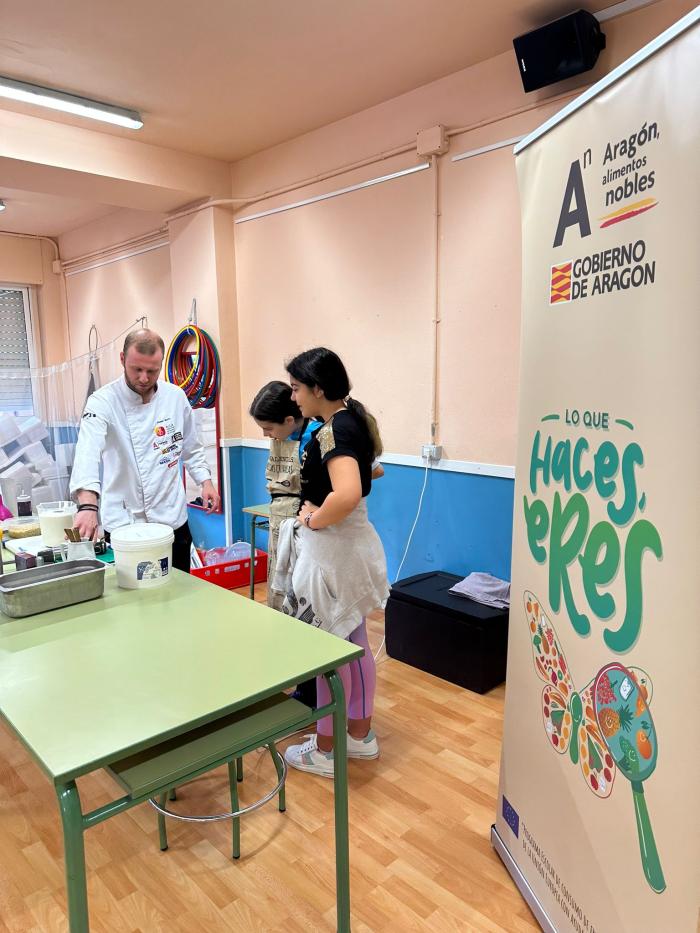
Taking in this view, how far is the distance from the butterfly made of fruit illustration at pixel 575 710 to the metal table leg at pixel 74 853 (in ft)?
3.30

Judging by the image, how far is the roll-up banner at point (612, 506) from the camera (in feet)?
3.58

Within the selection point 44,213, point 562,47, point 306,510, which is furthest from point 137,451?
point 44,213

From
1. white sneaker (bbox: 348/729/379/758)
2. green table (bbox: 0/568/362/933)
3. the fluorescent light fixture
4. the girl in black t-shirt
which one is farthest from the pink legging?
the fluorescent light fixture

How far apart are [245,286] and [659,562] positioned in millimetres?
3913

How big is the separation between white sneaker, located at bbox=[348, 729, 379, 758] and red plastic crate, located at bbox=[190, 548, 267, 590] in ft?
6.08

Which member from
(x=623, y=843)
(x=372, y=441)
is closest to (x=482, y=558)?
(x=372, y=441)

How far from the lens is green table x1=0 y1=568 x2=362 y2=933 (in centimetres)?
111

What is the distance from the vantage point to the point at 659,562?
115cm

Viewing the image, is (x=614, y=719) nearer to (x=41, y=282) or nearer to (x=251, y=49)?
(x=251, y=49)

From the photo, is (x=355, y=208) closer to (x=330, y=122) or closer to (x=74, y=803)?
(x=330, y=122)

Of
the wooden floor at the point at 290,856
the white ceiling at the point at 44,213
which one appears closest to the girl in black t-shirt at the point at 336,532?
the wooden floor at the point at 290,856

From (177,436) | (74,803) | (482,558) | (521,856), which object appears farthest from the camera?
(482,558)

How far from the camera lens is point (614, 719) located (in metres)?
1.29

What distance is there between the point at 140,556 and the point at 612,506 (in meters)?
1.32
